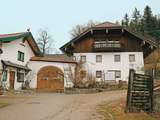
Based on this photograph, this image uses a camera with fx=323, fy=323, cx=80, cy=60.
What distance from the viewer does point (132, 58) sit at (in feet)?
137

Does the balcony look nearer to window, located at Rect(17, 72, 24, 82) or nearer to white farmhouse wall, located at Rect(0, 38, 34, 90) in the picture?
white farmhouse wall, located at Rect(0, 38, 34, 90)

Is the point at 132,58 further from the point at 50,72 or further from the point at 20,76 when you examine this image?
the point at 20,76

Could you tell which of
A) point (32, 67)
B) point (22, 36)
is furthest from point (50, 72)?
point (22, 36)

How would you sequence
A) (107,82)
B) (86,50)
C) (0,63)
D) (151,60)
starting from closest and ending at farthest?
(0,63) < (107,82) < (86,50) < (151,60)

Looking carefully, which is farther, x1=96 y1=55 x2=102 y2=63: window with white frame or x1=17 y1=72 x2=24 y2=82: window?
x1=96 y1=55 x2=102 y2=63: window with white frame

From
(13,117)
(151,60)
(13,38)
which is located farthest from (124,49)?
(13,117)

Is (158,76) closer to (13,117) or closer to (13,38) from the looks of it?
(13,38)

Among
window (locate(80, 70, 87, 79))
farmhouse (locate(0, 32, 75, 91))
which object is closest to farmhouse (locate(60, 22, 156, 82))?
window (locate(80, 70, 87, 79))

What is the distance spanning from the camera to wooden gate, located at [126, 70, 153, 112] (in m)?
14.3

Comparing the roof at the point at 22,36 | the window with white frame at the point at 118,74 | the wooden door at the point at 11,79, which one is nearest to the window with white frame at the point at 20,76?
the wooden door at the point at 11,79

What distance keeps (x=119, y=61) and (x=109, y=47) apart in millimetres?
2315

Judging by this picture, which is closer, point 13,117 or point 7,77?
point 13,117

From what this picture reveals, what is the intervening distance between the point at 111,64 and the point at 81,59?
3.99m

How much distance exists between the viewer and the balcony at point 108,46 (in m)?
41.6
